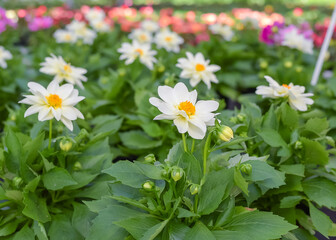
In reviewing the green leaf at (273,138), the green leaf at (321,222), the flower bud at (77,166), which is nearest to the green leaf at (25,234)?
the flower bud at (77,166)

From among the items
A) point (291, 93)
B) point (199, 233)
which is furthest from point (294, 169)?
point (199, 233)

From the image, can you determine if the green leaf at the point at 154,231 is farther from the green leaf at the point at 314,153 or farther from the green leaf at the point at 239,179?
the green leaf at the point at 314,153

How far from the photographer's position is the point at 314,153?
1.56 meters

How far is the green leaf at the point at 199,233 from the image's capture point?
1.15 meters

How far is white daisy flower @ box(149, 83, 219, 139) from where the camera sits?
3.88ft

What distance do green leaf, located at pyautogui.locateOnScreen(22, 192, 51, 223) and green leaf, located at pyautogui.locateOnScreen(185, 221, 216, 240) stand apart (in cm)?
58

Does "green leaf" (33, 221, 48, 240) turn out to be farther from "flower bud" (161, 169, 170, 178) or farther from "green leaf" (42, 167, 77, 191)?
"flower bud" (161, 169, 170, 178)

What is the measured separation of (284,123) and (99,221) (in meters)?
0.94

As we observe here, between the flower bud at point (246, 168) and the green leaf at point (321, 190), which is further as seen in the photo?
the green leaf at point (321, 190)

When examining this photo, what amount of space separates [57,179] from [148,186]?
1.39 ft

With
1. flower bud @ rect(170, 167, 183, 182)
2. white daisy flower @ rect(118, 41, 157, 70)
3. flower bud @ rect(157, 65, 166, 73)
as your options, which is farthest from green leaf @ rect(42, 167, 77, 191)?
flower bud @ rect(157, 65, 166, 73)

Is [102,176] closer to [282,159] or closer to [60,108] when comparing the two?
[60,108]

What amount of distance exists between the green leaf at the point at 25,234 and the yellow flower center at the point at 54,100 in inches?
19.1

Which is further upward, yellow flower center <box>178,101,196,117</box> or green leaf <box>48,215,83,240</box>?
yellow flower center <box>178,101,196,117</box>
